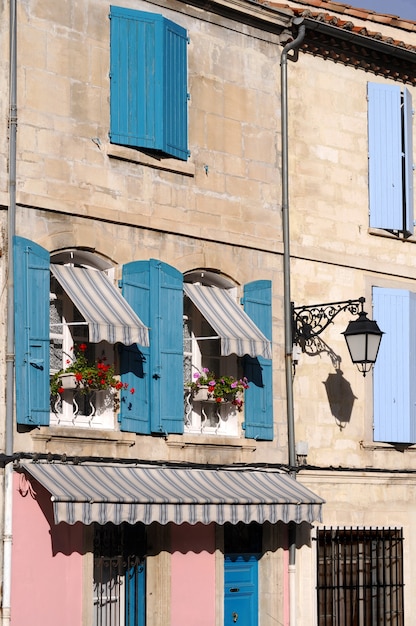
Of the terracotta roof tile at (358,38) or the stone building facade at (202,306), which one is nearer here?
the stone building facade at (202,306)

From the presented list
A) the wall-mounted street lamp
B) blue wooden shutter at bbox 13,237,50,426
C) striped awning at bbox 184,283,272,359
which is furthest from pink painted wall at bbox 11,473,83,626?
the wall-mounted street lamp

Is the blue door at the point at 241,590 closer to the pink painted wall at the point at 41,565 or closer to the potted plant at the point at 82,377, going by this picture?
the pink painted wall at the point at 41,565

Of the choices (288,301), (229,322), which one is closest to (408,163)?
(288,301)

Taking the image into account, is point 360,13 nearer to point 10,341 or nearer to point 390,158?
point 390,158

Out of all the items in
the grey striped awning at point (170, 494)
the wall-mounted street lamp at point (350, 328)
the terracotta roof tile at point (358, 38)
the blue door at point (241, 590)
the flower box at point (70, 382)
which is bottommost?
the blue door at point (241, 590)

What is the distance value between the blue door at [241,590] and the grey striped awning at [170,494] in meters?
0.98

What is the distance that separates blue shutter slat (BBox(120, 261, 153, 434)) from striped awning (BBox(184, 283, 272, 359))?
2.31ft

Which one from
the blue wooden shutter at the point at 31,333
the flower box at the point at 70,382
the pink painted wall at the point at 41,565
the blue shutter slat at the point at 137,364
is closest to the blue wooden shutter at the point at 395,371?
the blue shutter slat at the point at 137,364

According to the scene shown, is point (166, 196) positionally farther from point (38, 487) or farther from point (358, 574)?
point (358, 574)

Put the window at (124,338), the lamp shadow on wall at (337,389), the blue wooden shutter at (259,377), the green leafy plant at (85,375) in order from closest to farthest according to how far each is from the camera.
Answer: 1. the window at (124,338)
2. the green leafy plant at (85,375)
3. the blue wooden shutter at (259,377)
4. the lamp shadow on wall at (337,389)

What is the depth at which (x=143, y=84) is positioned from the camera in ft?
51.9

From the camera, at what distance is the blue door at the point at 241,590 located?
645 inches

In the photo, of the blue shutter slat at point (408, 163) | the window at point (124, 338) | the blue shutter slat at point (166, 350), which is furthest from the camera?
the blue shutter slat at point (408, 163)

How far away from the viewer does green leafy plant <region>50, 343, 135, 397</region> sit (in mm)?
14734
